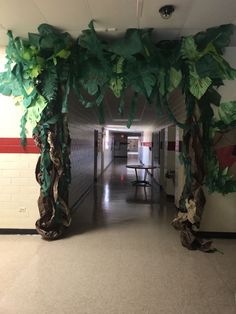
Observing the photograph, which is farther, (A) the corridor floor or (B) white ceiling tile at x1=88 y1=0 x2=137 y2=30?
(B) white ceiling tile at x1=88 y1=0 x2=137 y2=30

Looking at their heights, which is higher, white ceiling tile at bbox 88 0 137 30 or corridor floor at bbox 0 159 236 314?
white ceiling tile at bbox 88 0 137 30

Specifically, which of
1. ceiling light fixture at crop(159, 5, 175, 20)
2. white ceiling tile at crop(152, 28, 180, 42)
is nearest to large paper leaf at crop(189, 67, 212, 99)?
white ceiling tile at crop(152, 28, 180, 42)

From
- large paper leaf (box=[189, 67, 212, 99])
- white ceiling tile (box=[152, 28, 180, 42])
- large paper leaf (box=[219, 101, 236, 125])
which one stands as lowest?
large paper leaf (box=[219, 101, 236, 125])

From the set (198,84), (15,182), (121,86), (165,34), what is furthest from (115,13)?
(15,182)

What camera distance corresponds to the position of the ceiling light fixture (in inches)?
115

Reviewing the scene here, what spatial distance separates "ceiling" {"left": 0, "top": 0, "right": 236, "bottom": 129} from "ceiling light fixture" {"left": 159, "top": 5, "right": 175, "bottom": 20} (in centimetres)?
4

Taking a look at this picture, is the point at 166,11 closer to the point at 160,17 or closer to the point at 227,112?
the point at 160,17

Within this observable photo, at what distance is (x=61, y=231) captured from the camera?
4.25 meters

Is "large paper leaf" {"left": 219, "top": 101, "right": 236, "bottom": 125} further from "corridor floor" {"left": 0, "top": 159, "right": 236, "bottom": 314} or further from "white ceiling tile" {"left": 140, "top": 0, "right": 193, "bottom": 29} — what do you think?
"corridor floor" {"left": 0, "top": 159, "right": 236, "bottom": 314}

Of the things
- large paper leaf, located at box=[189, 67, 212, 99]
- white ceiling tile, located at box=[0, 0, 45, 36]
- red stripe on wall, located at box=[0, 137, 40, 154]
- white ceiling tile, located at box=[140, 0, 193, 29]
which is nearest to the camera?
white ceiling tile, located at box=[140, 0, 193, 29]

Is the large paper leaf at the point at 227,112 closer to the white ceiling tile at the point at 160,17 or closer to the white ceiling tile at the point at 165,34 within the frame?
the white ceiling tile at the point at 165,34

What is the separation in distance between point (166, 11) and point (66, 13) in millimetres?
1103

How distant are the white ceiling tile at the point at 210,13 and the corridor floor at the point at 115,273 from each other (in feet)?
9.45

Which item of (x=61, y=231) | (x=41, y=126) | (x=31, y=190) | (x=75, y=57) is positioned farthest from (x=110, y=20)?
(x=61, y=231)
